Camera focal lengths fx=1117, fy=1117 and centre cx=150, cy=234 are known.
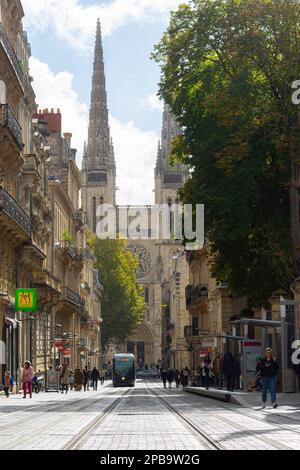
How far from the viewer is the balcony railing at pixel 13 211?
39197 millimetres

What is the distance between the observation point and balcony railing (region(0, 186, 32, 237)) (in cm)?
3920

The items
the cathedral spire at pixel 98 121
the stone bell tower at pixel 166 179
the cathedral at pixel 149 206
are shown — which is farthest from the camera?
the cathedral spire at pixel 98 121

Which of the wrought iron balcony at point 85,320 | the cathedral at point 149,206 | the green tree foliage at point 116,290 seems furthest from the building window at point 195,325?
the cathedral at point 149,206

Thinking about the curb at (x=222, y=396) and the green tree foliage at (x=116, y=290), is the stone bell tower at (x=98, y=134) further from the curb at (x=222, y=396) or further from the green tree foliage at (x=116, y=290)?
the curb at (x=222, y=396)

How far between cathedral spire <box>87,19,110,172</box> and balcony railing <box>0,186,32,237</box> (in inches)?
5393

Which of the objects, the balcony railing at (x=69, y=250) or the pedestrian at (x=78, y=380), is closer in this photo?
the pedestrian at (x=78, y=380)

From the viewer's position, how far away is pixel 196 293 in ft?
250

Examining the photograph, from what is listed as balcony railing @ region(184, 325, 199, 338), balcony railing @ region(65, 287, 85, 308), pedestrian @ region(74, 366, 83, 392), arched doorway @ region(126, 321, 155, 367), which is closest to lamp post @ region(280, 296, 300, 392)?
pedestrian @ region(74, 366, 83, 392)

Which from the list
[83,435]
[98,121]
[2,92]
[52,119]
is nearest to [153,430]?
[83,435]

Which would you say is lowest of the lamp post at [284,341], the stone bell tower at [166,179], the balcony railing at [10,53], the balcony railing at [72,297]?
the lamp post at [284,341]

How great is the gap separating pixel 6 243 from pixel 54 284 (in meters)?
20.5

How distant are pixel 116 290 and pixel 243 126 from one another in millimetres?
77205

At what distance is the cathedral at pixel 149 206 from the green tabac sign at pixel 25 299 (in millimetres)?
114144

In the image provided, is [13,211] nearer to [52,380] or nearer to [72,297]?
[52,380]
